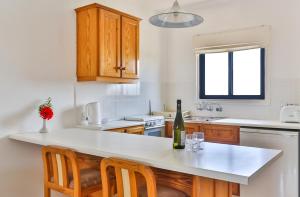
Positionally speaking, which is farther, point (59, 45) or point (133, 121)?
point (133, 121)

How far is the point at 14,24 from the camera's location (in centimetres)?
268

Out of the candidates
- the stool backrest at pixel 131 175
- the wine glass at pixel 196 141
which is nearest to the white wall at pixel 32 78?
the stool backrest at pixel 131 175

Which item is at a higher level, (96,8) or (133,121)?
(96,8)

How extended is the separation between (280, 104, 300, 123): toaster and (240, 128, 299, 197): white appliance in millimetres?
321

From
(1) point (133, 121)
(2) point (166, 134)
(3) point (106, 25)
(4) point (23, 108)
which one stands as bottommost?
(2) point (166, 134)

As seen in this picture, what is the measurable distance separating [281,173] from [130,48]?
2358mm

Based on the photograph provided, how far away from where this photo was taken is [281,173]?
298 centimetres

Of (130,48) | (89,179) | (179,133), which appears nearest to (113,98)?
(130,48)

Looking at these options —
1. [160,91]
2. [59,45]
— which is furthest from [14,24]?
A: [160,91]

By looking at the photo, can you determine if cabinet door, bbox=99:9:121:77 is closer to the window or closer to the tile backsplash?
the tile backsplash

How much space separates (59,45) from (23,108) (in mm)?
825

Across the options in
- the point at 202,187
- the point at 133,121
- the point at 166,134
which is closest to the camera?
the point at 202,187

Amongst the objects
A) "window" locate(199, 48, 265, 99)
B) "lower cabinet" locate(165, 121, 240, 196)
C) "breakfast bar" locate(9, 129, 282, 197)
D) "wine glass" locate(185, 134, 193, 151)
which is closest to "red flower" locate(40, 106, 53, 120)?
"breakfast bar" locate(9, 129, 282, 197)

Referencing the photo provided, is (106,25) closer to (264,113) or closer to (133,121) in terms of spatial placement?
(133,121)
